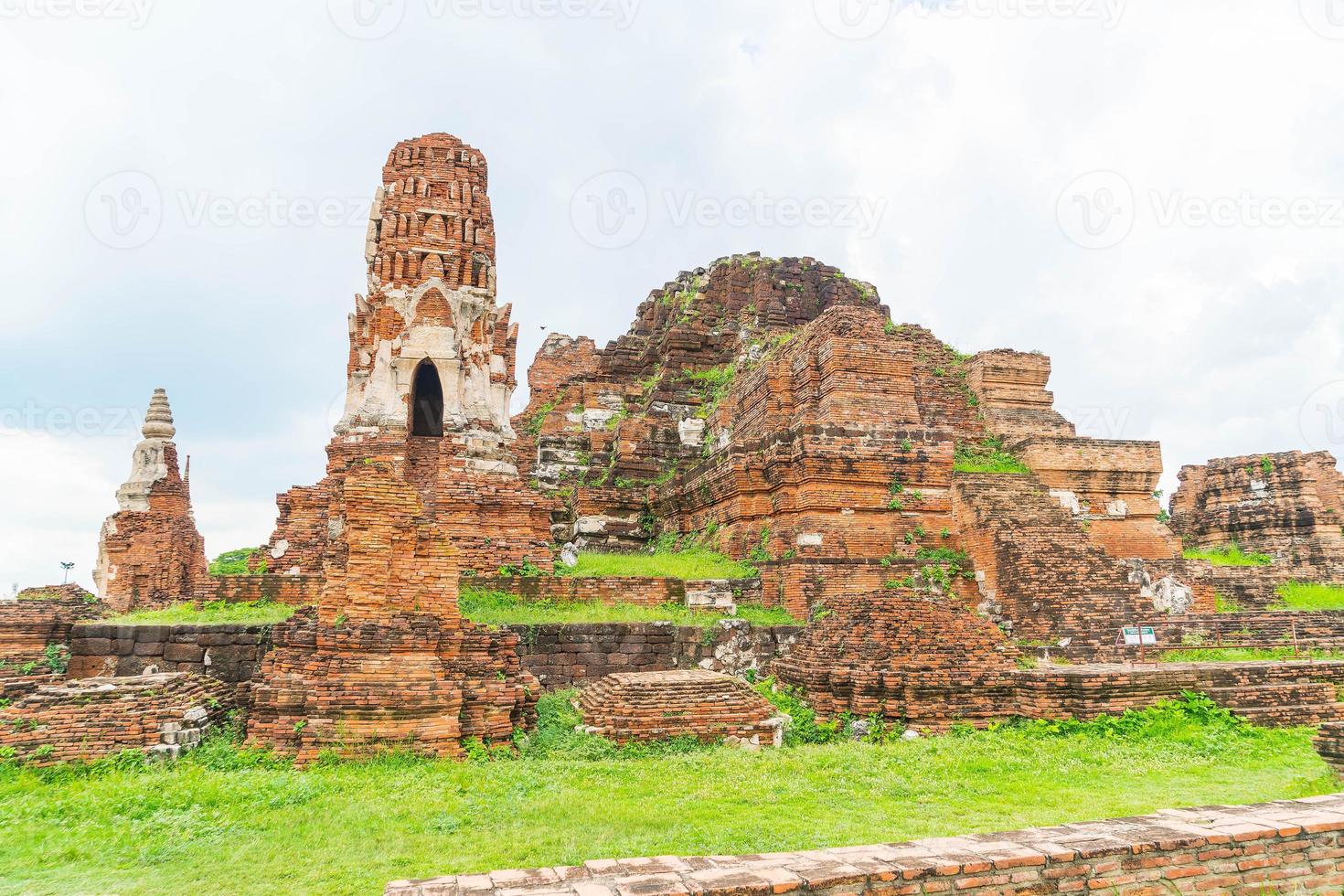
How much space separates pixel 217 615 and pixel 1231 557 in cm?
1848

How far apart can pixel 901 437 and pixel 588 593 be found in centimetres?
534

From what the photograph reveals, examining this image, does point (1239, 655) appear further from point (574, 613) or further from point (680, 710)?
point (574, 613)

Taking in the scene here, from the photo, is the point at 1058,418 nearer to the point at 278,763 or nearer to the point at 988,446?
the point at 988,446

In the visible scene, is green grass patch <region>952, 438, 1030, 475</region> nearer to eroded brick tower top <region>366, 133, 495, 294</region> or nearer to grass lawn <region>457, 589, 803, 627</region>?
grass lawn <region>457, 589, 803, 627</region>

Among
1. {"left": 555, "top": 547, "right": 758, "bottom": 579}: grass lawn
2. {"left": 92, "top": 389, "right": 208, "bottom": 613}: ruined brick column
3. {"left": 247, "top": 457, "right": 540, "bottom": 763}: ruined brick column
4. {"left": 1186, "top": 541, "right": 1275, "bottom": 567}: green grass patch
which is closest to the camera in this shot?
{"left": 247, "top": 457, "right": 540, "bottom": 763}: ruined brick column

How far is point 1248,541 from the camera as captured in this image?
1994 centimetres

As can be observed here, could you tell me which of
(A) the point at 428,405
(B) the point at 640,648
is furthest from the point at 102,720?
(A) the point at 428,405

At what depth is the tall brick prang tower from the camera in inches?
481

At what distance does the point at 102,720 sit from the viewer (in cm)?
768

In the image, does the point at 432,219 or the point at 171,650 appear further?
the point at 432,219

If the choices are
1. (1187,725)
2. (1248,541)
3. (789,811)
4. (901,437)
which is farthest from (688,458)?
(1248,541)

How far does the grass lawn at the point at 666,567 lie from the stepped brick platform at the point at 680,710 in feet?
9.59

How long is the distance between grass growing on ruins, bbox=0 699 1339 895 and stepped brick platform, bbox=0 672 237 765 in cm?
22

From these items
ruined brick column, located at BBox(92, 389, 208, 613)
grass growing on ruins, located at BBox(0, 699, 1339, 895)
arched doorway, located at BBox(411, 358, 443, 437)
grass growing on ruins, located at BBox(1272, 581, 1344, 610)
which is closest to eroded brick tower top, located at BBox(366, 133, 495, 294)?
arched doorway, located at BBox(411, 358, 443, 437)
